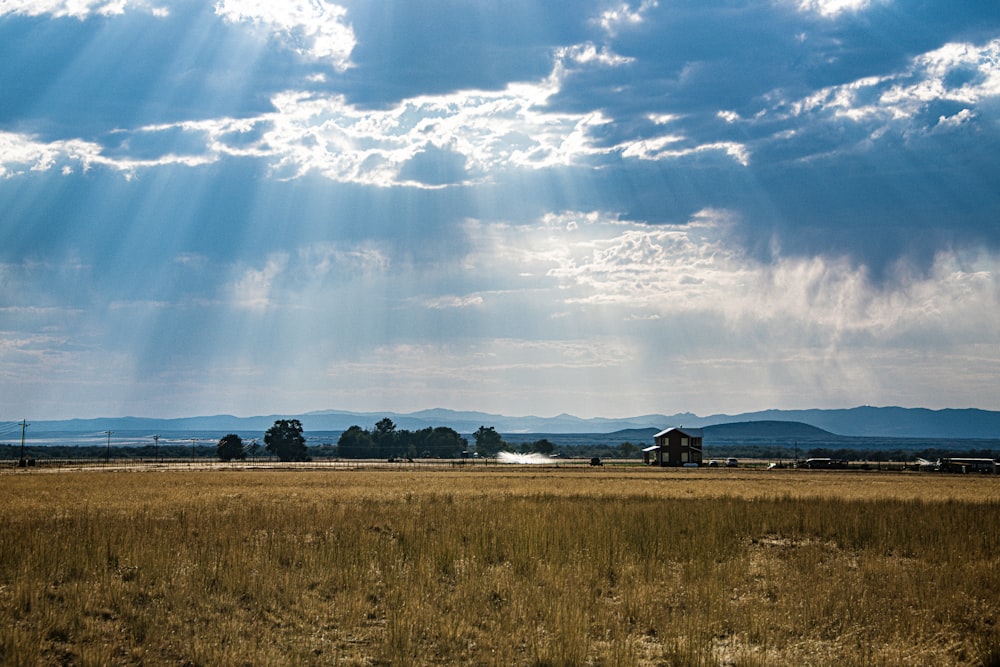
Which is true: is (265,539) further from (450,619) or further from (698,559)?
(698,559)

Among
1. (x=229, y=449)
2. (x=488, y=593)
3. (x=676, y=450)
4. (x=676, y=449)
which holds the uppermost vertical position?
(x=488, y=593)

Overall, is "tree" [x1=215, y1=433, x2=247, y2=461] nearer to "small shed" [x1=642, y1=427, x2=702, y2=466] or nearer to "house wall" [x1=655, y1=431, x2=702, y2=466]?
"small shed" [x1=642, y1=427, x2=702, y2=466]

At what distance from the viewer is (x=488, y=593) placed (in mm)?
18938

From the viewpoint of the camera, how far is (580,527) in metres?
28.7

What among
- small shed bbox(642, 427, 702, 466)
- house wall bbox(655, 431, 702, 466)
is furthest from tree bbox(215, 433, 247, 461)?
house wall bbox(655, 431, 702, 466)

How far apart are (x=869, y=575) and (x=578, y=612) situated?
9.25 meters

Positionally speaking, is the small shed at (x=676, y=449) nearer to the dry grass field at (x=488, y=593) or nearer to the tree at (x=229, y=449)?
the tree at (x=229, y=449)

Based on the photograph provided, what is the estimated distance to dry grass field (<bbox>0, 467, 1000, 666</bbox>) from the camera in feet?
49.5

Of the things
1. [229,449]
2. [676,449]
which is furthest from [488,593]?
[229,449]

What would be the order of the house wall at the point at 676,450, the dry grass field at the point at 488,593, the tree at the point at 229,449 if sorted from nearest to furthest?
1. the dry grass field at the point at 488,593
2. the house wall at the point at 676,450
3. the tree at the point at 229,449

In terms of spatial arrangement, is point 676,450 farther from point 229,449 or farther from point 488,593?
point 488,593

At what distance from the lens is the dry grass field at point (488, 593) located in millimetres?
15094

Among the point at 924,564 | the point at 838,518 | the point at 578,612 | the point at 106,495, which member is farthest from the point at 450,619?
the point at 106,495

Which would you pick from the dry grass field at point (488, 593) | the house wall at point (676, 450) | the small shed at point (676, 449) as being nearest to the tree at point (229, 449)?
the small shed at point (676, 449)
